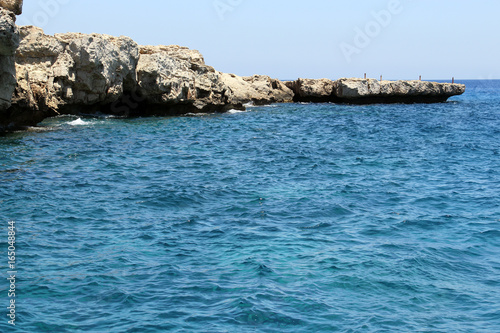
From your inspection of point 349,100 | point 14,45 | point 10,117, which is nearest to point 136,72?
point 10,117

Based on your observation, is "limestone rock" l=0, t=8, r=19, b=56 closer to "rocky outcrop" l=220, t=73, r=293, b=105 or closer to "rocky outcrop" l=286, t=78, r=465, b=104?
"rocky outcrop" l=220, t=73, r=293, b=105

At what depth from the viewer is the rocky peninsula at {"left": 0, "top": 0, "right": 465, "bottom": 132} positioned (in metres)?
29.0

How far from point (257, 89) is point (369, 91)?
1590cm

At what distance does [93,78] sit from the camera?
122 feet

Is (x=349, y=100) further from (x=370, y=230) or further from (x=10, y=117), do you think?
(x=370, y=230)

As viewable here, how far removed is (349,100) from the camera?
74.9 metres

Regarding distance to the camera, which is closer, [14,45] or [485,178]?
[485,178]

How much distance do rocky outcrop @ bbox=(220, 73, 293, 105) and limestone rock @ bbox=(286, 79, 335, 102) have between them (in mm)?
2118

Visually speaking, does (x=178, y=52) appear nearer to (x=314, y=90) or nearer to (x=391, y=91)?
(x=314, y=90)

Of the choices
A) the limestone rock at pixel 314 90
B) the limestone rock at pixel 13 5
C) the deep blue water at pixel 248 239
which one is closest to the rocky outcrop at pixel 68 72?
the limestone rock at pixel 13 5

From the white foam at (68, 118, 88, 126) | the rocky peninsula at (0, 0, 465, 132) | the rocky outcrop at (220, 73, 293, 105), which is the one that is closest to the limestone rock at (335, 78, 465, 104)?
the rocky outcrop at (220, 73, 293, 105)

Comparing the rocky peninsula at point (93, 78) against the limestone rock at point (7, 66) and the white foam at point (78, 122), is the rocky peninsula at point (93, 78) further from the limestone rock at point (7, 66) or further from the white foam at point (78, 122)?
the white foam at point (78, 122)

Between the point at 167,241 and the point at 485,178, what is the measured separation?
14.5 m

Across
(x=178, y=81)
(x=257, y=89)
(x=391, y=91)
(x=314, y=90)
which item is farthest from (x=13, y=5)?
(x=391, y=91)
